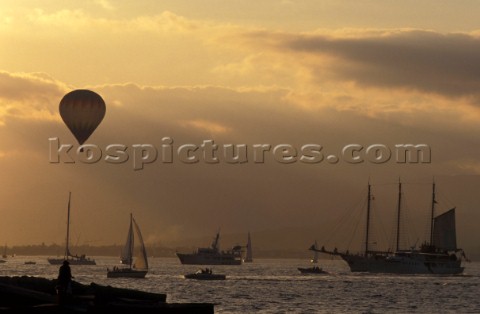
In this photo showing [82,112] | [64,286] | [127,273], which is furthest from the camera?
[127,273]

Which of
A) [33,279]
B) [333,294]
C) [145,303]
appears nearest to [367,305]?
[333,294]

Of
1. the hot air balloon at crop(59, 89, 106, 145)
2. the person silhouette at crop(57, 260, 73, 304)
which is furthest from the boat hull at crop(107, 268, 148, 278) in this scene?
the person silhouette at crop(57, 260, 73, 304)

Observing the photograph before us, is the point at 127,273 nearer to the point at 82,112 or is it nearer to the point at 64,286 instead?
the point at 82,112

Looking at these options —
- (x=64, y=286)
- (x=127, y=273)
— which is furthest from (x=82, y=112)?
(x=127, y=273)

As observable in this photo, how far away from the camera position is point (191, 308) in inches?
1713

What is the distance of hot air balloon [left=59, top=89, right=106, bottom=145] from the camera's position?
309 feet

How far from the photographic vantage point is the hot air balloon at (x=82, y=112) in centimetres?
9412

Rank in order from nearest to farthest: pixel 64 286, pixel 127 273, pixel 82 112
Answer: pixel 64 286 < pixel 82 112 < pixel 127 273

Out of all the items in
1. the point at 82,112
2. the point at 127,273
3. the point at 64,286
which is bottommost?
the point at 64,286

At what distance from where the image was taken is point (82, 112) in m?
94.6

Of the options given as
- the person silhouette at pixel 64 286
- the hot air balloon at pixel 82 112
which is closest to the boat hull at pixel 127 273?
the hot air balloon at pixel 82 112

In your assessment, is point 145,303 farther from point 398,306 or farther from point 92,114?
point 398,306

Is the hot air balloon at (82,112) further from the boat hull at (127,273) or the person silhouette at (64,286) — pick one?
the boat hull at (127,273)

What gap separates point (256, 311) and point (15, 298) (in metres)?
48.5
